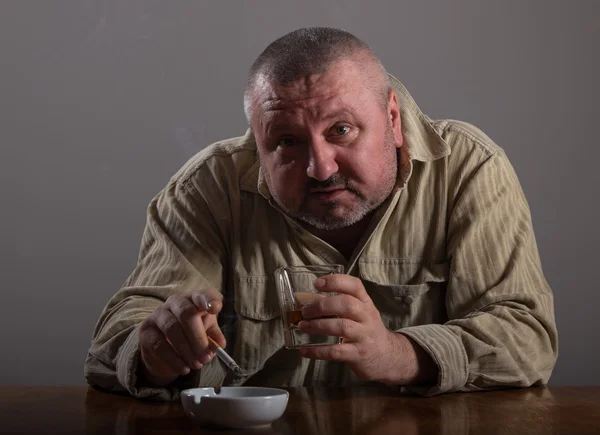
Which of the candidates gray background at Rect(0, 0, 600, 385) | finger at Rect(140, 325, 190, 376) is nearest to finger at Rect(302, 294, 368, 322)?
finger at Rect(140, 325, 190, 376)

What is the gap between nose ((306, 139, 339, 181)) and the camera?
1.81 meters

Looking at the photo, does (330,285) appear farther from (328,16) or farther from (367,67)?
(328,16)

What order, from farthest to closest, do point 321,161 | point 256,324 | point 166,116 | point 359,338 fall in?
point 166,116
point 256,324
point 321,161
point 359,338

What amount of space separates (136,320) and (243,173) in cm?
52

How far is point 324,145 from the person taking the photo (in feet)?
6.02

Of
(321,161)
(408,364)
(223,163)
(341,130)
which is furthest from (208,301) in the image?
(223,163)

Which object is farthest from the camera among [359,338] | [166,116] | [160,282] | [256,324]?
[166,116]

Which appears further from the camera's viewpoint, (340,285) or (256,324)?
(256,324)

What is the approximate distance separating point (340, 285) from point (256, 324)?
658 millimetres

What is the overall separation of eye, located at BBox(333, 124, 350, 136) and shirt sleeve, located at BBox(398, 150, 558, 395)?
0.33 m

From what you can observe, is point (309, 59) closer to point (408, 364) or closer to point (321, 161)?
point (321, 161)

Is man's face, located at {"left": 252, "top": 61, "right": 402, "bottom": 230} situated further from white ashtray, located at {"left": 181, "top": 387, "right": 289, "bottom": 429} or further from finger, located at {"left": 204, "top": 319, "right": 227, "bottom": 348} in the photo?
white ashtray, located at {"left": 181, "top": 387, "right": 289, "bottom": 429}

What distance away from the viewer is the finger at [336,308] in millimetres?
1393

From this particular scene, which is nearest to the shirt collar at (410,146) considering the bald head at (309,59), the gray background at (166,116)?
the bald head at (309,59)
